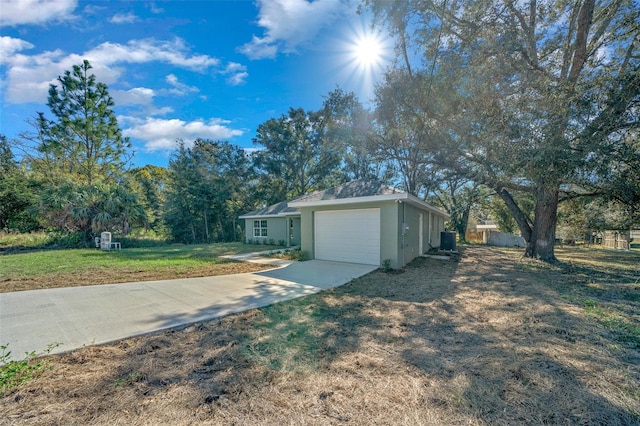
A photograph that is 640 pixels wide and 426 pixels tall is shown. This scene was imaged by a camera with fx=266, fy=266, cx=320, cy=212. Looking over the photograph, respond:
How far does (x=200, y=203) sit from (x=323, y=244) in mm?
15599

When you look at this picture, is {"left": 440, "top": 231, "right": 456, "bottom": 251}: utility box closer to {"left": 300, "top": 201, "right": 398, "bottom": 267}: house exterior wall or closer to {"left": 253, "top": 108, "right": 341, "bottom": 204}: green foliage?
{"left": 300, "top": 201, "right": 398, "bottom": 267}: house exterior wall

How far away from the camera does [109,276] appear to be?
685 cm

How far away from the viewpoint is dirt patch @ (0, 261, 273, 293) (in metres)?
5.84

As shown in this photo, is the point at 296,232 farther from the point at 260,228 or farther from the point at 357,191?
the point at 357,191

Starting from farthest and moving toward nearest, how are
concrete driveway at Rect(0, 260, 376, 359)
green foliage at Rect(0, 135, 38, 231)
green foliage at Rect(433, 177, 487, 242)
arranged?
green foliage at Rect(433, 177, 487, 242) → green foliage at Rect(0, 135, 38, 231) → concrete driveway at Rect(0, 260, 376, 359)

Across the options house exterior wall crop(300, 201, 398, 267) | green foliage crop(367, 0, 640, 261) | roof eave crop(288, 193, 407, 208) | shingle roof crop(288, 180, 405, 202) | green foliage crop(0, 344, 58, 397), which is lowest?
green foliage crop(0, 344, 58, 397)

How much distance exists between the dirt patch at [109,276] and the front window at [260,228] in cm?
941

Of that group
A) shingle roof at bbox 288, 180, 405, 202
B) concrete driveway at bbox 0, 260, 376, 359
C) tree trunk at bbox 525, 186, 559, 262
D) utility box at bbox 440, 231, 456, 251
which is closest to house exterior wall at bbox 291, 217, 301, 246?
shingle roof at bbox 288, 180, 405, 202

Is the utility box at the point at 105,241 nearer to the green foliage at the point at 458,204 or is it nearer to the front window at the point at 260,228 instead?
the front window at the point at 260,228

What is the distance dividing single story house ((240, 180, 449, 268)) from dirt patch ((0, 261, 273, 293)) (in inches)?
97.7

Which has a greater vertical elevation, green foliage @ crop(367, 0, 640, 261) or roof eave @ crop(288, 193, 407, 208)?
green foliage @ crop(367, 0, 640, 261)

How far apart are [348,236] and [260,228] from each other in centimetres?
1052

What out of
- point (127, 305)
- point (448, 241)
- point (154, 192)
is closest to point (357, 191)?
point (127, 305)

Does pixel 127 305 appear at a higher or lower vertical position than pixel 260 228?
lower
